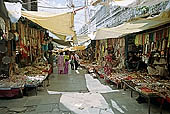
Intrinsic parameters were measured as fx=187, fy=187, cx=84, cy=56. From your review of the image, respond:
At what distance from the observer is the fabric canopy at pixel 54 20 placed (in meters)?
6.30

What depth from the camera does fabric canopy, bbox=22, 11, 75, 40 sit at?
20.7 ft

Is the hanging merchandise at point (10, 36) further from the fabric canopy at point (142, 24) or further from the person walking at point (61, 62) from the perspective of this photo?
the person walking at point (61, 62)

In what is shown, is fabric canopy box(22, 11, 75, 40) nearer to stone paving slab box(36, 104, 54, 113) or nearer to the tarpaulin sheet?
the tarpaulin sheet

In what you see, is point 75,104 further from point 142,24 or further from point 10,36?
point 142,24

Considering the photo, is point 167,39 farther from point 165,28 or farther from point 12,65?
point 12,65

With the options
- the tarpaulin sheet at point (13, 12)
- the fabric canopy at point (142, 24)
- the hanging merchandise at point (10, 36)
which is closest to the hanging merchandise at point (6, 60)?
the hanging merchandise at point (10, 36)

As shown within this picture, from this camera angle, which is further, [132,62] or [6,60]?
[132,62]

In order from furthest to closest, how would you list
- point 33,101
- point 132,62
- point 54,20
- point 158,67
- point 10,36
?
point 132,62 → point 158,67 → point 10,36 → point 54,20 → point 33,101

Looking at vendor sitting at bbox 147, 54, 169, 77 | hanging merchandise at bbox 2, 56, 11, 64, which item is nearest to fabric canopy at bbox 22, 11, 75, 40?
hanging merchandise at bbox 2, 56, 11, 64

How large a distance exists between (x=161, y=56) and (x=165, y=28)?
132 cm

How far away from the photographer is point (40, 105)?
19.0 ft

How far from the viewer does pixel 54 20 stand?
6652 mm

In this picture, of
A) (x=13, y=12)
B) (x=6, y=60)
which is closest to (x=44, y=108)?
(x=13, y=12)

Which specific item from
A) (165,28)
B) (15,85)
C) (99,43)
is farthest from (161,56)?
(99,43)
